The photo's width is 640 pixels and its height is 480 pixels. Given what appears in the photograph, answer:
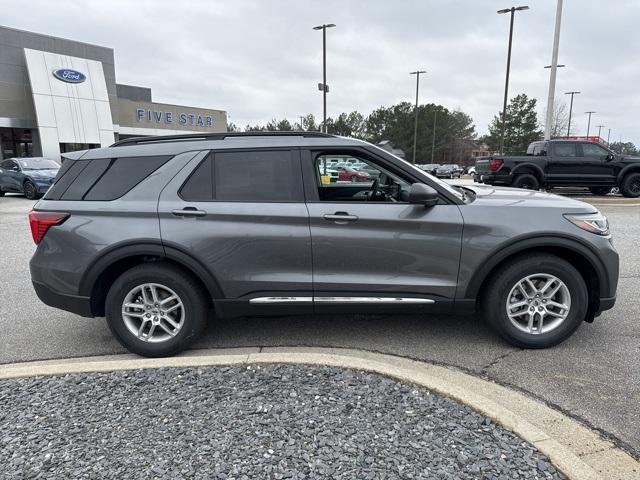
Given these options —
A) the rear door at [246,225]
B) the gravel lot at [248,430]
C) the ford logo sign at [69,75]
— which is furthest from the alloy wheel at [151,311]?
the ford logo sign at [69,75]

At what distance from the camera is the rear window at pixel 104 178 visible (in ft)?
12.0

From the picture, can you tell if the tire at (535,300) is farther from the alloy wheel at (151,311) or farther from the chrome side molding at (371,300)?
the alloy wheel at (151,311)

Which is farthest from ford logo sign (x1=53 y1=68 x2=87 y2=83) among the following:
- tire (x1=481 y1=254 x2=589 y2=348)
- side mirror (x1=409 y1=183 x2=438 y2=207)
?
tire (x1=481 y1=254 x2=589 y2=348)

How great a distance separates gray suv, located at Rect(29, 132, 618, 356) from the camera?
3.53 meters

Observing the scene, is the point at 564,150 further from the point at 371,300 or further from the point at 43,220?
the point at 43,220

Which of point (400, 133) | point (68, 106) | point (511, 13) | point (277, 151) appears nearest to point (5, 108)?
point (68, 106)

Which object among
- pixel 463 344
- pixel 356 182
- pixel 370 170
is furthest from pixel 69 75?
pixel 463 344

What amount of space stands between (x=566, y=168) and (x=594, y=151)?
46.9 inches

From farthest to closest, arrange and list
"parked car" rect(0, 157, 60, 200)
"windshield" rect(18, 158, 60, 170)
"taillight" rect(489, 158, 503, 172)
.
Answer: "windshield" rect(18, 158, 60, 170), "parked car" rect(0, 157, 60, 200), "taillight" rect(489, 158, 503, 172)

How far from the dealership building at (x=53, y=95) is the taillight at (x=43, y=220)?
3068 centimetres

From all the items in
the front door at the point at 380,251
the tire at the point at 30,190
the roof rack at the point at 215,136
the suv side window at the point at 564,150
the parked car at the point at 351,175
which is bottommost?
the tire at the point at 30,190

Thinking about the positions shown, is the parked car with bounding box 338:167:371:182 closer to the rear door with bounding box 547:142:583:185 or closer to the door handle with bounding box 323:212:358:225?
the door handle with bounding box 323:212:358:225

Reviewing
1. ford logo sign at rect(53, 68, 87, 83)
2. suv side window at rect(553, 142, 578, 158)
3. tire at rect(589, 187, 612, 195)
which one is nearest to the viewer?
suv side window at rect(553, 142, 578, 158)

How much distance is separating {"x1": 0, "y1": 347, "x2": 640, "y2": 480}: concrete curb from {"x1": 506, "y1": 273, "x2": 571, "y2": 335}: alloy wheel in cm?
78
